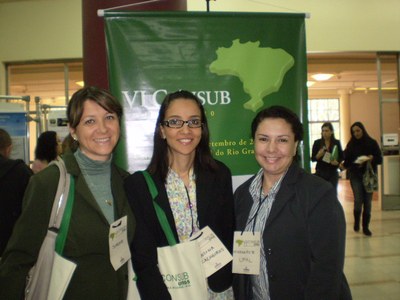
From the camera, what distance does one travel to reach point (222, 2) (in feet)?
22.5

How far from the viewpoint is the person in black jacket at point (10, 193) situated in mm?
2938

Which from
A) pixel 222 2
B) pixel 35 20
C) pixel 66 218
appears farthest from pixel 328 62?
pixel 66 218

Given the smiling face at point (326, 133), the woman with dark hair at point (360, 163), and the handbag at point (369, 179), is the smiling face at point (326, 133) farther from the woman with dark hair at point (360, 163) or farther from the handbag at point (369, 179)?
the handbag at point (369, 179)

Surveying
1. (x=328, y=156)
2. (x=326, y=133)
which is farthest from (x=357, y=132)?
(x=328, y=156)

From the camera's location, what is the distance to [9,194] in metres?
2.97

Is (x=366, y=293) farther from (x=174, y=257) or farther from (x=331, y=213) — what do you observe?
(x=174, y=257)

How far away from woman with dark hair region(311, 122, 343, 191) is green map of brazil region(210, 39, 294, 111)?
3.99 metres

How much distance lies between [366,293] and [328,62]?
24.0 feet

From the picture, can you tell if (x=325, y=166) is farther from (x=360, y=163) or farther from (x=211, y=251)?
(x=211, y=251)

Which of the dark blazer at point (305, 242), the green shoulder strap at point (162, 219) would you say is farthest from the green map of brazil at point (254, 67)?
the green shoulder strap at point (162, 219)

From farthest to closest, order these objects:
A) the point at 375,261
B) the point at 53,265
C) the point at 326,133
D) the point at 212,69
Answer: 1. the point at 326,133
2. the point at 375,261
3. the point at 212,69
4. the point at 53,265

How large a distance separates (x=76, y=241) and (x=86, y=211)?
12cm

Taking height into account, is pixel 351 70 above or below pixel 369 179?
above

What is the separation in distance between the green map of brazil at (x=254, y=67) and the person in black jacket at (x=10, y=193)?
1795mm
